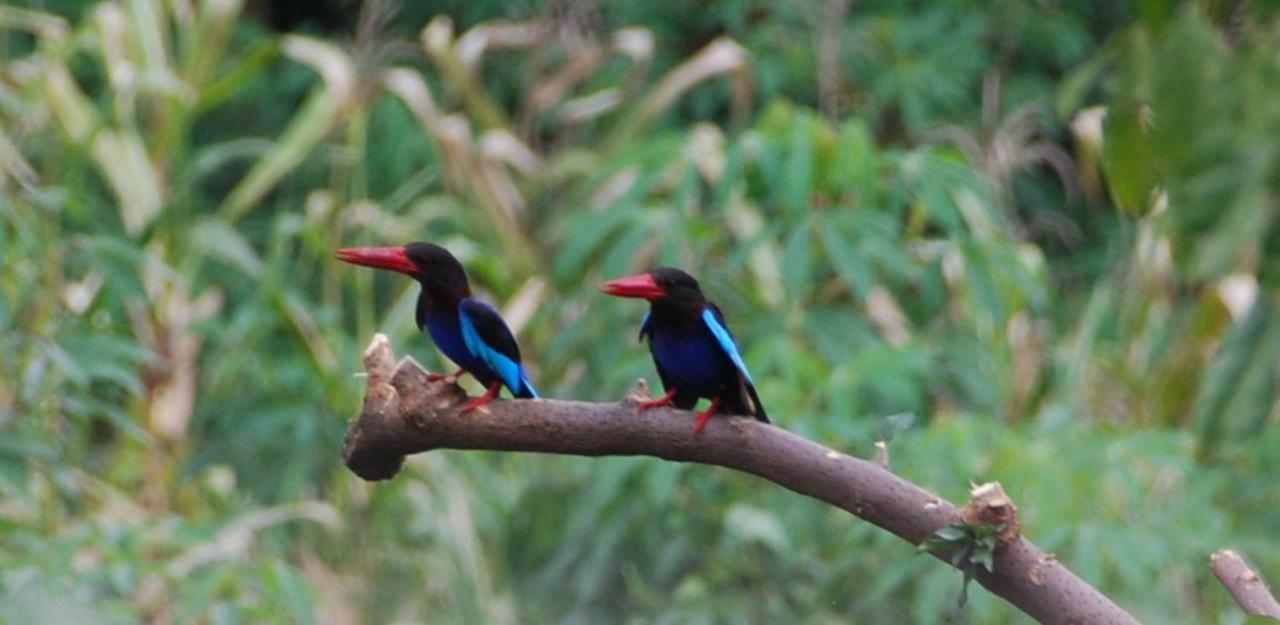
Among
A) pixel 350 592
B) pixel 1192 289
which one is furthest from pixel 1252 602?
pixel 1192 289

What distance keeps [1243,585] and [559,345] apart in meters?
2.45

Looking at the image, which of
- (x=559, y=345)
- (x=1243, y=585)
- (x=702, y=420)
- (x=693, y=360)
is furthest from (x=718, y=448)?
(x=559, y=345)

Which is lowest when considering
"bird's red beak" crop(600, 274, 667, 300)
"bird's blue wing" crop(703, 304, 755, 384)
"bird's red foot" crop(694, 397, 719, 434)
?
"bird's red foot" crop(694, 397, 719, 434)

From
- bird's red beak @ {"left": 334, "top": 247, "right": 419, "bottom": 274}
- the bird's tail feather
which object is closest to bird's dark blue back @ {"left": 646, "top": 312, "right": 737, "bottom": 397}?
the bird's tail feather

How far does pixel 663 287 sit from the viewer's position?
188cm

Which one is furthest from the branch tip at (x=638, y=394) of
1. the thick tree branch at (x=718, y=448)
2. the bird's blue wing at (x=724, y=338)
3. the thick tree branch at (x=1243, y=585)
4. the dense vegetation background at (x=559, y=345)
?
the dense vegetation background at (x=559, y=345)

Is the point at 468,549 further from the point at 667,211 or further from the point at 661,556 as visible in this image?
the point at 667,211

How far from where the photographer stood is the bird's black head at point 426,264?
70.4 inches

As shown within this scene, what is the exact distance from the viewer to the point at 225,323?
Result: 15.3ft

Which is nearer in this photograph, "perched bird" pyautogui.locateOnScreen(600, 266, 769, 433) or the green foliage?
the green foliage

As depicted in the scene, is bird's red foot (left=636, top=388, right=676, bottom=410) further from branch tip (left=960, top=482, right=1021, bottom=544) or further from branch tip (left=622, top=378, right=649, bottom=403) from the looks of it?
branch tip (left=960, top=482, right=1021, bottom=544)

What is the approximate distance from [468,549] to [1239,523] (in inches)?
59.6

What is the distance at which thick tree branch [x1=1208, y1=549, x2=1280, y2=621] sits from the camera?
1865mm

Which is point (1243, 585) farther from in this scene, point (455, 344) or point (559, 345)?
point (559, 345)
